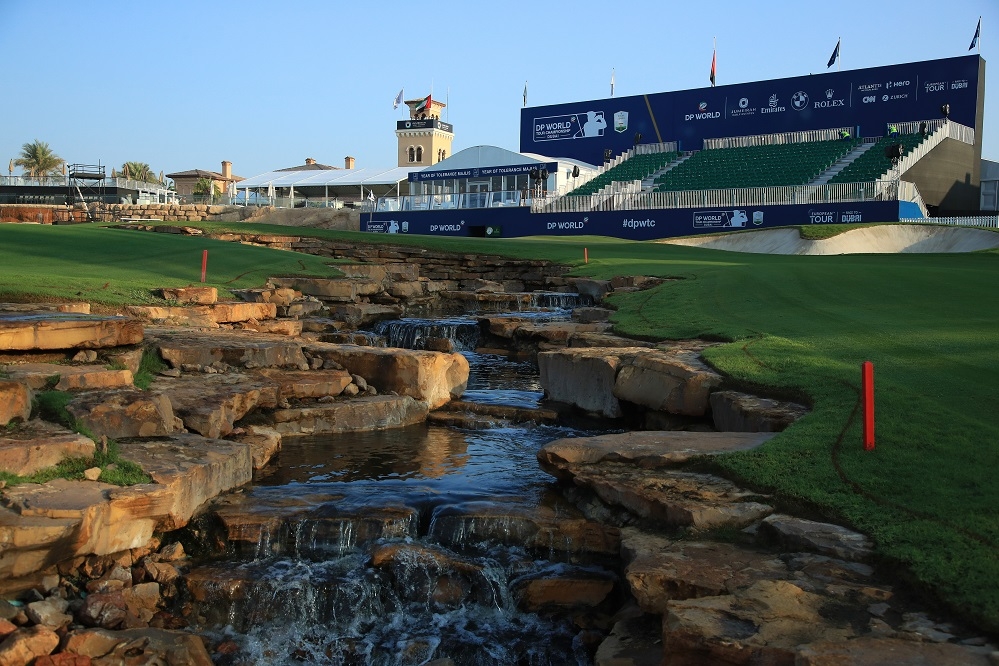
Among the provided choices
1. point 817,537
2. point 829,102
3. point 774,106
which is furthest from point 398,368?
point 774,106

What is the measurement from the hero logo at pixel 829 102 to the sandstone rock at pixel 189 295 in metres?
44.3

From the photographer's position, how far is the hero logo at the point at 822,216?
38.9 metres

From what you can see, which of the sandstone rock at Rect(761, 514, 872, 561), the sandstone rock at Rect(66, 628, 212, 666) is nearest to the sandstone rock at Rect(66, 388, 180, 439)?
the sandstone rock at Rect(66, 628, 212, 666)

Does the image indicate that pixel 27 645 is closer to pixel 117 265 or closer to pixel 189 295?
pixel 189 295

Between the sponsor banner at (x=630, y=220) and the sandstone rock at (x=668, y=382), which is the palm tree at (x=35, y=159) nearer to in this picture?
the sponsor banner at (x=630, y=220)

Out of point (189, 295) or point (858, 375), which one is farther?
point (189, 295)

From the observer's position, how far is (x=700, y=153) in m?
51.8

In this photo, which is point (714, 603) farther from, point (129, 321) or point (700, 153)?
point (700, 153)

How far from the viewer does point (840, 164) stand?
4441 centimetres

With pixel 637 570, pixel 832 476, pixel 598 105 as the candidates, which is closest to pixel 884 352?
pixel 832 476

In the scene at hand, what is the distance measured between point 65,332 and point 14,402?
6.63 feet

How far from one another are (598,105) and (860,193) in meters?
23.2

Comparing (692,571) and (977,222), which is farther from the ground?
(977,222)

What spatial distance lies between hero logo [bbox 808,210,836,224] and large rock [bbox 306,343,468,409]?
102 ft
